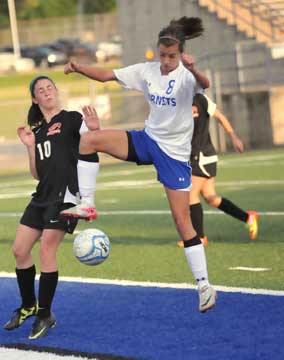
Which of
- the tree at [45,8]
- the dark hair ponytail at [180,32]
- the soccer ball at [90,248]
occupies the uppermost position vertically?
the dark hair ponytail at [180,32]

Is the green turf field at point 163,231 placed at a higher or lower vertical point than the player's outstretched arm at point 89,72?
lower

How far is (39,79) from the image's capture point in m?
7.77

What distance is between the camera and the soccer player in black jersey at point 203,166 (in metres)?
11.3

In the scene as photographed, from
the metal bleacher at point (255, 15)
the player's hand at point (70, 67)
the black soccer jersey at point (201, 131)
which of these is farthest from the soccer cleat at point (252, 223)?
the metal bleacher at point (255, 15)

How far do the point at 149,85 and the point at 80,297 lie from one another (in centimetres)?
196

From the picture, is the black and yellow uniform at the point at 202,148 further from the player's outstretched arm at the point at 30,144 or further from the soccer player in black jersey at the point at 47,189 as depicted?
the player's outstretched arm at the point at 30,144

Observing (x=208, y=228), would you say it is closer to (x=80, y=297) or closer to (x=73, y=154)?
(x=80, y=297)

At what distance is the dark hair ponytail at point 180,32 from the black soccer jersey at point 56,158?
2.77 ft

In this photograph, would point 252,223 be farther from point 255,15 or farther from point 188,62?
point 255,15

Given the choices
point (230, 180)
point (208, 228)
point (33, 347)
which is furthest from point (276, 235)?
point (230, 180)

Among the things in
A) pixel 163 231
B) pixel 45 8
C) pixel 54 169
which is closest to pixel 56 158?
pixel 54 169

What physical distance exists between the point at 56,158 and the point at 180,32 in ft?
4.05

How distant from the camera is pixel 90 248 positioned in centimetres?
762

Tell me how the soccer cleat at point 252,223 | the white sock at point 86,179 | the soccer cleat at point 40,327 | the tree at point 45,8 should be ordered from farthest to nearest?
the tree at point 45,8 < the soccer cleat at point 252,223 < the white sock at point 86,179 < the soccer cleat at point 40,327
